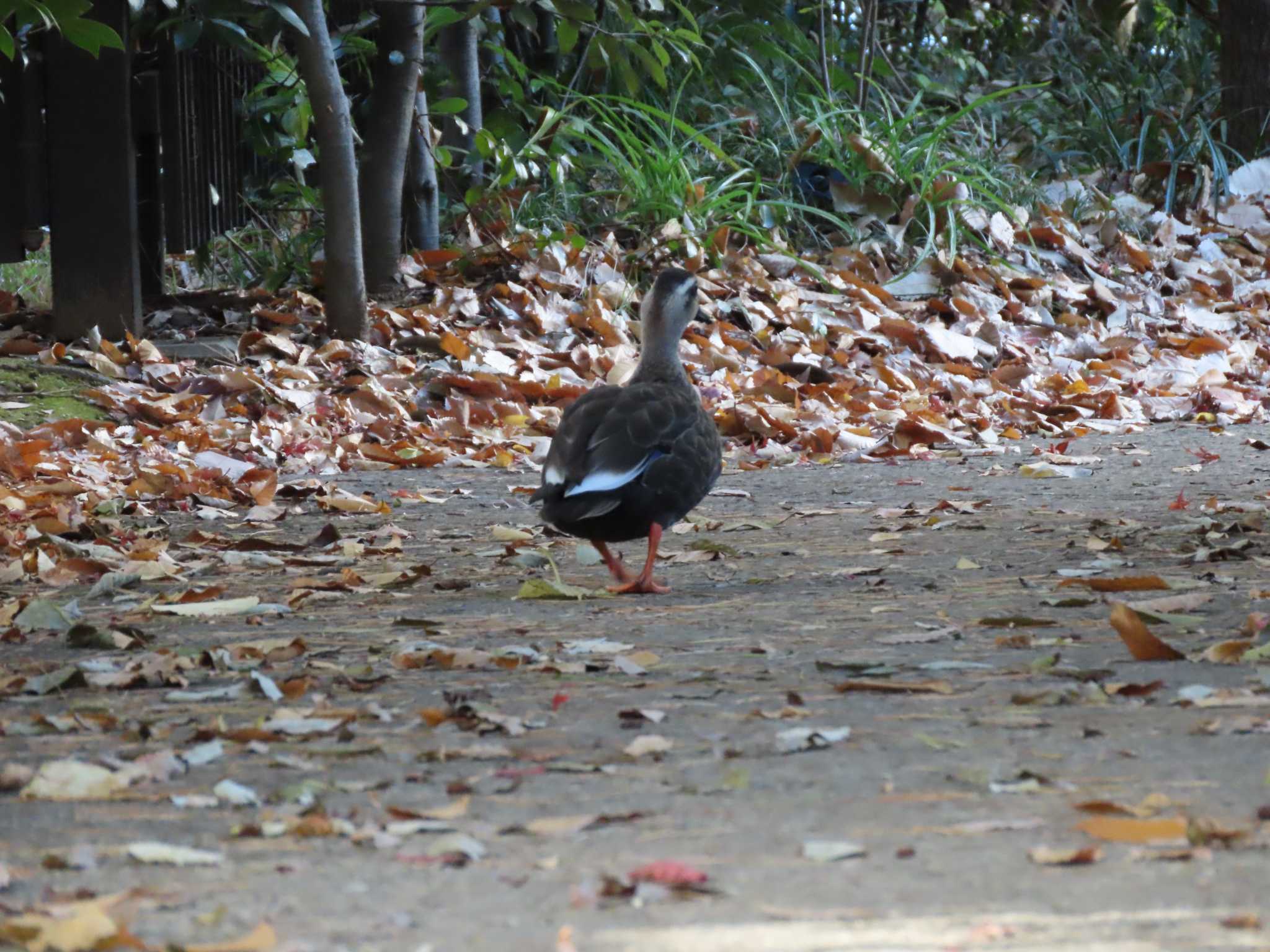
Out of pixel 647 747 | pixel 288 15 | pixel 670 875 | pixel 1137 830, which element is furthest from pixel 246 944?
pixel 288 15

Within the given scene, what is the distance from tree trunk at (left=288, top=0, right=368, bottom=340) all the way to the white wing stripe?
366 centimetres

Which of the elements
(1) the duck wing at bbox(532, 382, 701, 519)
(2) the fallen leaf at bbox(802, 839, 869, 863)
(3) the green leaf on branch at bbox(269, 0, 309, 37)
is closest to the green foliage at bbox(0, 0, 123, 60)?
(1) the duck wing at bbox(532, 382, 701, 519)

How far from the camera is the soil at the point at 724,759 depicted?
1.70 metres

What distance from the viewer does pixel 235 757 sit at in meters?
2.37

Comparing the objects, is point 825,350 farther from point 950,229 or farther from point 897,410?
point 950,229

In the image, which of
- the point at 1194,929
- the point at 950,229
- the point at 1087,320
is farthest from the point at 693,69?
the point at 1194,929

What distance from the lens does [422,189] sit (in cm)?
873

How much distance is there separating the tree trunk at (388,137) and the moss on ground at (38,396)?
1927mm

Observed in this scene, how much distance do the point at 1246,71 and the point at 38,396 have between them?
27.9 feet

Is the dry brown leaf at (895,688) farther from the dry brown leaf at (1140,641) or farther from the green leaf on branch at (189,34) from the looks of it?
the green leaf on branch at (189,34)

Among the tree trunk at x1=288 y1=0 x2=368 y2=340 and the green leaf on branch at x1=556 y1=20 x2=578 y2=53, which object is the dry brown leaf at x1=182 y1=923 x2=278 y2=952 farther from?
the tree trunk at x1=288 y1=0 x2=368 y2=340

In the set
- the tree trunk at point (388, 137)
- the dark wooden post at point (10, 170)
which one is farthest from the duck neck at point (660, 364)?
the dark wooden post at point (10, 170)

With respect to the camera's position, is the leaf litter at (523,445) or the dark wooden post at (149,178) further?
the dark wooden post at (149,178)

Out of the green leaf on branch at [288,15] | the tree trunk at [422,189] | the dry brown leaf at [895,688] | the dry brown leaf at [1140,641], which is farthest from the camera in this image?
the tree trunk at [422,189]
